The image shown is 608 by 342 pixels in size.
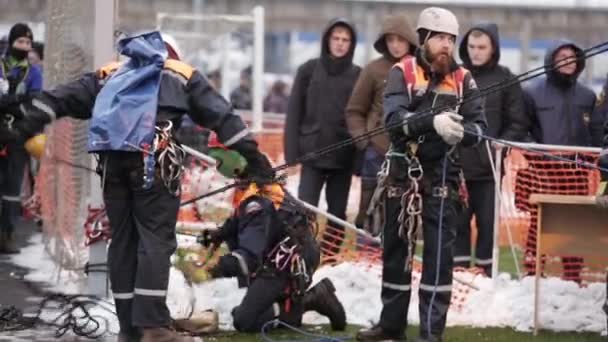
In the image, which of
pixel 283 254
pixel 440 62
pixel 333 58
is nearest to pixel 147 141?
pixel 283 254

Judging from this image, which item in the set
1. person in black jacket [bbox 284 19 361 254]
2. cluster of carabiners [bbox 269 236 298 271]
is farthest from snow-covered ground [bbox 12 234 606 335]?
person in black jacket [bbox 284 19 361 254]

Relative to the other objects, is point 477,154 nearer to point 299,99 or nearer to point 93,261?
point 299,99

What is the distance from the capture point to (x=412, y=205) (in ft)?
31.7

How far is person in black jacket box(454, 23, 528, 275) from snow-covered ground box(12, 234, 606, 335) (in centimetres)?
89

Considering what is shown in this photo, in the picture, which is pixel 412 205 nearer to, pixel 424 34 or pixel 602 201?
pixel 424 34

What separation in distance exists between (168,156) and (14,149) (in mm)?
5511

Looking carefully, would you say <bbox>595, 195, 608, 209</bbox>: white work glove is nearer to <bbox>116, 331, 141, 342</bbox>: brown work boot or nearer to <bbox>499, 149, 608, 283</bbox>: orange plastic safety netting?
<bbox>499, 149, 608, 283</bbox>: orange plastic safety netting

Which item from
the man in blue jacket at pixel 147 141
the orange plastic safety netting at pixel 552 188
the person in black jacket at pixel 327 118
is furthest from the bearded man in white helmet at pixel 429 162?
the person in black jacket at pixel 327 118

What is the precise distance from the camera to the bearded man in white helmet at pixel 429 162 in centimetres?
965

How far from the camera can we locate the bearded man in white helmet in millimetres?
9646

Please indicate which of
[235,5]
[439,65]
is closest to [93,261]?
[439,65]

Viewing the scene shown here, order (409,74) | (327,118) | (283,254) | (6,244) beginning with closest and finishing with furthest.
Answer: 1. (409,74)
2. (283,254)
3. (327,118)
4. (6,244)

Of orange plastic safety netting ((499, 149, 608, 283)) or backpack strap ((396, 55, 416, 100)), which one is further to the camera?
orange plastic safety netting ((499, 149, 608, 283))

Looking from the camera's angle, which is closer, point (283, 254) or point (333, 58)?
point (283, 254)
